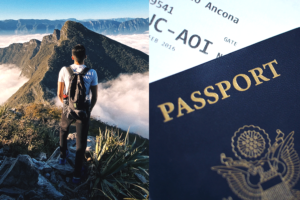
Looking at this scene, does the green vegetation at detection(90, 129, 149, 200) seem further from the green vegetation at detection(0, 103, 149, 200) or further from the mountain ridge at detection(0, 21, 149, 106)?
the mountain ridge at detection(0, 21, 149, 106)

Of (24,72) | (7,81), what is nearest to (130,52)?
(24,72)

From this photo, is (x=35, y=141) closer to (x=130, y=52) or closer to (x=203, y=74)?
(x=203, y=74)

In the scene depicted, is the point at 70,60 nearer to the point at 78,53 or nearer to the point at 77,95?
the point at 78,53

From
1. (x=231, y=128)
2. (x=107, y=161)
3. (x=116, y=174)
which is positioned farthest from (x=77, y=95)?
(x=231, y=128)

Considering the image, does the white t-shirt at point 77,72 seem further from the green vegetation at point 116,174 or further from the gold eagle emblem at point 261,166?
the gold eagle emblem at point 261,166

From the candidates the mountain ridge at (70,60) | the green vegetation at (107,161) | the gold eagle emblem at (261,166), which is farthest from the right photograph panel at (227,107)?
the mountain ridge at (70,60)

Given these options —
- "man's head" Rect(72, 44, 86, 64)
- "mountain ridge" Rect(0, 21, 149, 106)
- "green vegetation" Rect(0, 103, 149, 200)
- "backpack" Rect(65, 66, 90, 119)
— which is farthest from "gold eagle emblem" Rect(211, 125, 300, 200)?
"mountain ridge" Rect(0, 21, 149, 106)
